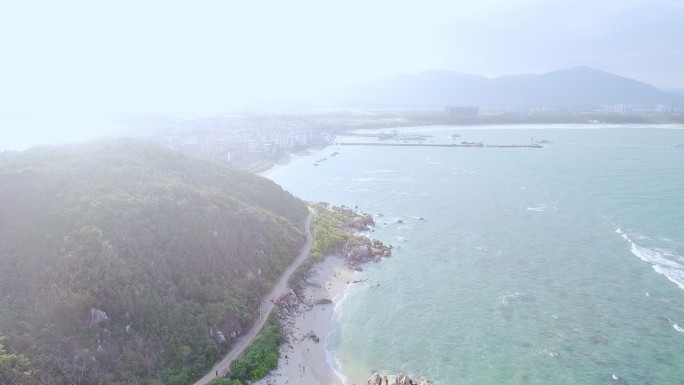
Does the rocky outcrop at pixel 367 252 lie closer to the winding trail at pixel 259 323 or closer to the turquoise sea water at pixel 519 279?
the turquoise sea water at pixel 519 279

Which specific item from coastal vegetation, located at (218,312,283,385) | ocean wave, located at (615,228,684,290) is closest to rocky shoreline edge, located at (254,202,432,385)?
coastal vegetation, located at (218,312,283,385)

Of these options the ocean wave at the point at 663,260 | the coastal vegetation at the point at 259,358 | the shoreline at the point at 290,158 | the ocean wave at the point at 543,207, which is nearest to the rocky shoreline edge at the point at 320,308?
the coastal vegetation at the point at 259,358

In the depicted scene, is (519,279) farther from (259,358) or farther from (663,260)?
(259,358)

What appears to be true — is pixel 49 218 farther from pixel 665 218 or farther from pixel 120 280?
pixel 665 218

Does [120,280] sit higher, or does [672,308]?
[120,280]

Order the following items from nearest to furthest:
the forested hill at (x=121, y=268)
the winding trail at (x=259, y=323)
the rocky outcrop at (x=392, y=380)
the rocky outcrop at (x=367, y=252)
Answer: the forested hill at (x=121, y=268) < the rocky outcrop at (x=392, y=380) < the winding trail at (x=259, y=323) < the rocky outcrop at (x=367, y=252)

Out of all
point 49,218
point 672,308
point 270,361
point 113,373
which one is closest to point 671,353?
point 672,308
